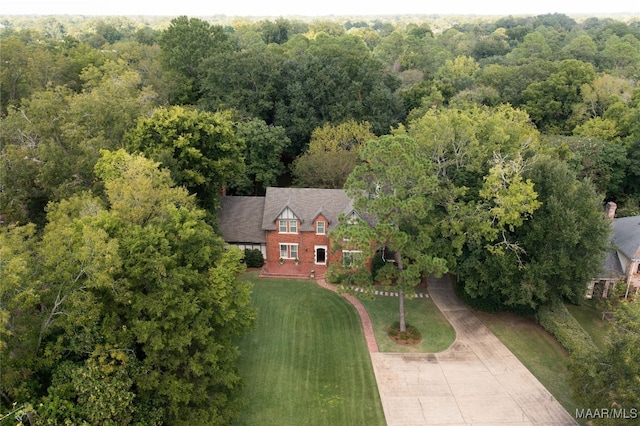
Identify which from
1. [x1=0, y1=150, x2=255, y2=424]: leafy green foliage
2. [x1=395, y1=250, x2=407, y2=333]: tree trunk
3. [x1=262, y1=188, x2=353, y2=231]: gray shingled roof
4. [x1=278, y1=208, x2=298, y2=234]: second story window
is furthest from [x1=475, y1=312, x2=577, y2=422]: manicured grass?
[x1=0, y1=150, x2=255, y2=424]: leafy green foliage

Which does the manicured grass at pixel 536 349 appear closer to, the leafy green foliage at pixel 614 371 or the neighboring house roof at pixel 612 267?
the leafy green foliage at pixel 614 371

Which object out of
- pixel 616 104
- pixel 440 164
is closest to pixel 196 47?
pixel 440 164

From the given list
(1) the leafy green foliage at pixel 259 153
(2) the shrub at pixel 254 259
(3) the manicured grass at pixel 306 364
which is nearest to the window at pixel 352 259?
(3) the manicured grass at pixel 306 364

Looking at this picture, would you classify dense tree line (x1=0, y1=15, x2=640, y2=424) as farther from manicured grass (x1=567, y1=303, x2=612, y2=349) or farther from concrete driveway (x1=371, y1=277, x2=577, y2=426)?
concrete driveway (x1=371, y1=277, x2=577, y2=426)

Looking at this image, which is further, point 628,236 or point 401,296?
point 628,236

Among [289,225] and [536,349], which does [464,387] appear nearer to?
[536,349]

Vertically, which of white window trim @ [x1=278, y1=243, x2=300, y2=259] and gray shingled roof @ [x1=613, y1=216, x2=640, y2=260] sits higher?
gray shingled roof @ [x1=613, y1=216, x2=640, y2=260]

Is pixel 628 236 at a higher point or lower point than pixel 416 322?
higher

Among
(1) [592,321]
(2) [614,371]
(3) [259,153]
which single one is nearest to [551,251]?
(1) [592,321]

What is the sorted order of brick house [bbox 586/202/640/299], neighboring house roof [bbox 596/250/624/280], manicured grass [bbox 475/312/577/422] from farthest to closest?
neighboring house roof [bbox 596/250/624/280] < brick house [bbox 586/202/640/299] < manicured grass [bbox 475/312/577/422]
